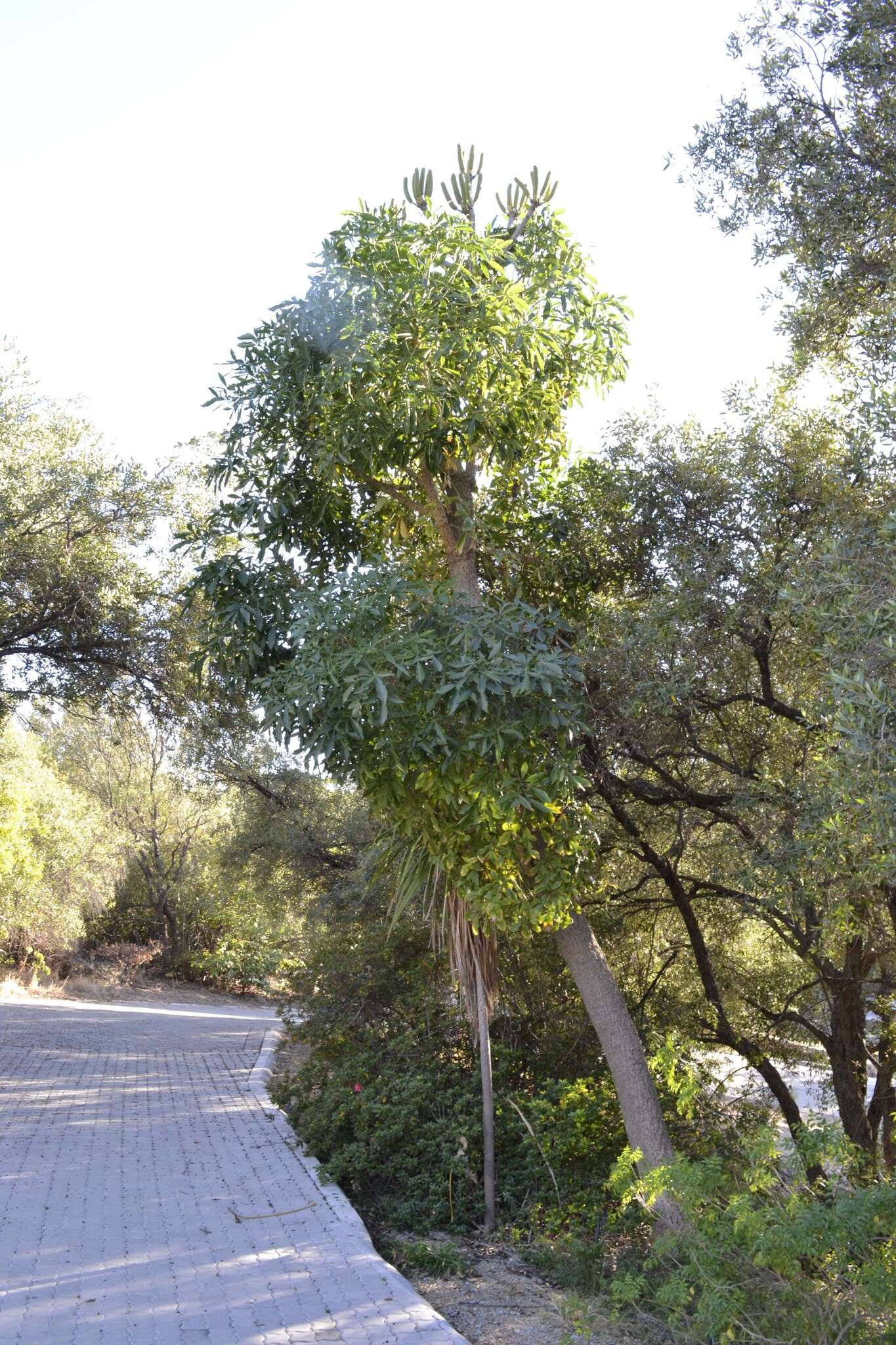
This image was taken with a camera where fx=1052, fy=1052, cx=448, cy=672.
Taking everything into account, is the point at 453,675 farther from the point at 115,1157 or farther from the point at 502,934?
the point at 115,1157

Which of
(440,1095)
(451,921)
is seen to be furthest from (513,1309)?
(451,921)

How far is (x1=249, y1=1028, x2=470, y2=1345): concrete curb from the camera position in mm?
5371

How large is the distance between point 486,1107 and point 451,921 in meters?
1.36

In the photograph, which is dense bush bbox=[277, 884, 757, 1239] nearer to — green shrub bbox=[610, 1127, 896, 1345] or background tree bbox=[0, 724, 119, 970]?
green shrub bbox=[610, 1127, 896, 1345]

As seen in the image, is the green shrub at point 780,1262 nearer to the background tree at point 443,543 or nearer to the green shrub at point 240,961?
the background tree at point 443,543

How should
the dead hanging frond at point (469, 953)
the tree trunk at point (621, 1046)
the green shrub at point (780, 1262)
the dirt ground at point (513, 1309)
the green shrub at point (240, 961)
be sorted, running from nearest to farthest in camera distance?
the green shrub at point (780, 1262), the dirt ground at point (513, 1309), the tree trunk at point (621, 1046), the dead hanging frond at point (469, 953), the green shrub at point (240, 961)

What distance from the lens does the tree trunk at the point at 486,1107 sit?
7559mm

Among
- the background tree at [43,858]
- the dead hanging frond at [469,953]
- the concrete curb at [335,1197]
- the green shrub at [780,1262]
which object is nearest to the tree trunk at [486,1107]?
the dead hanging frond at [469,953]

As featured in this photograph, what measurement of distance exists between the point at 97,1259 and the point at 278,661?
161 inches

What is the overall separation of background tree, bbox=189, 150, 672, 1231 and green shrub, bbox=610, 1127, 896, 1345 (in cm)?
233

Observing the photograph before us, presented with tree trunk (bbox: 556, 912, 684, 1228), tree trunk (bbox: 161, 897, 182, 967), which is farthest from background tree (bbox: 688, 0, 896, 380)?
tree trunk (bbox: 161, 897, 182, 967)

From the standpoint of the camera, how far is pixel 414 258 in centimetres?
741

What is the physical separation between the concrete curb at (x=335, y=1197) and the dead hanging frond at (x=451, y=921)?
5.30 ft

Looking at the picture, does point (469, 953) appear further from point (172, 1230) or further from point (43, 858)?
point (43, 858)
